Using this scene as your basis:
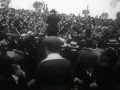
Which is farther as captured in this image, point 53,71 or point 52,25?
point 52,25

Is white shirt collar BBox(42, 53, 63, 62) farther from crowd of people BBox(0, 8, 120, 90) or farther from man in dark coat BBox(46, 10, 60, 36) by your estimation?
man in dark coat BBox(46, 10, 60, 36)

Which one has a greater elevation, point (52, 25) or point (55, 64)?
point (52, 25)

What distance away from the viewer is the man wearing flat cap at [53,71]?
4.02 metres

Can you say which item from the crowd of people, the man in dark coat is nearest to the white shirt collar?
the crowd of people

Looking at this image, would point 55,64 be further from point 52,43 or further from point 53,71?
point 52,43

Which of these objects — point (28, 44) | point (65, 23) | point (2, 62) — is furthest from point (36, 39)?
point (65, 23)

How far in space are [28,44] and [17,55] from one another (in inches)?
50.9

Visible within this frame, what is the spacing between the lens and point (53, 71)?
4.06 metres

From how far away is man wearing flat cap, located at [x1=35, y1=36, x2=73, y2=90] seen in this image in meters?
4.02

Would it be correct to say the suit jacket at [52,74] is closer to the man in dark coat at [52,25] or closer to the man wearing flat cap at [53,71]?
the man wearing flat cap at [53,71]

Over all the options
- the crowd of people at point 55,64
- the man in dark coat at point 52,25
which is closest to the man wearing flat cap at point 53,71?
the crowd of people at point 55,64

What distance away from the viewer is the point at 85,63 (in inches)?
266

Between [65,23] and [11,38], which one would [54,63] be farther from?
[65,23]

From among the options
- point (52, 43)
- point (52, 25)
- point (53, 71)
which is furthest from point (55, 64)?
point (52, 25)
